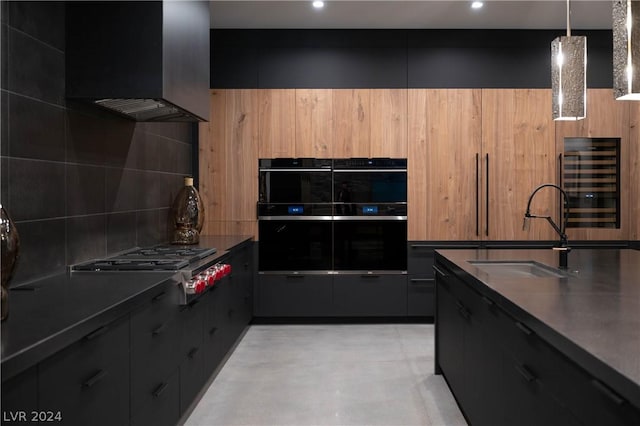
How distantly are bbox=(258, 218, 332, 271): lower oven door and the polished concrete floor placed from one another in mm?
613

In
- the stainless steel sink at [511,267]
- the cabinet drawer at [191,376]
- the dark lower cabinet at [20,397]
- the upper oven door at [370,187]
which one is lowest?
the cabinet drawer at [191,376]

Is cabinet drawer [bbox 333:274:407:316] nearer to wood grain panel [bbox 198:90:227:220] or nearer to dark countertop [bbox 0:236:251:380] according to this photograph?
wood grain panel [bbox 198:90:227:220]

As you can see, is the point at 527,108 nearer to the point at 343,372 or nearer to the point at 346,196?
the point at 346,196

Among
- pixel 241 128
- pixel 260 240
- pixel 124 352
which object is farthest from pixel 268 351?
pixel 124 352

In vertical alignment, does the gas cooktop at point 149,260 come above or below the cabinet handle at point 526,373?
above

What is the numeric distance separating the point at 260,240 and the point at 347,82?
169cm

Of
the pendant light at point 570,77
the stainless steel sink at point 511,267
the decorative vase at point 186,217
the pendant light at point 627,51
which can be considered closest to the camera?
the pendant light at point 627,51

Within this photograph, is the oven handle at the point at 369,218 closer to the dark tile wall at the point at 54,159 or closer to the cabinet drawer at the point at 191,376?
the dark tile wall at the point at 54,159

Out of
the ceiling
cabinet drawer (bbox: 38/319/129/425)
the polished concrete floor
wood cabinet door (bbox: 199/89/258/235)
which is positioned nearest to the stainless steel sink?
the polished concrete floor

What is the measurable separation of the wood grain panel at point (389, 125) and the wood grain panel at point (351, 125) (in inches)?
2.2

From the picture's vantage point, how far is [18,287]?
90.4 inches

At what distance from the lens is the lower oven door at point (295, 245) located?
204 inches

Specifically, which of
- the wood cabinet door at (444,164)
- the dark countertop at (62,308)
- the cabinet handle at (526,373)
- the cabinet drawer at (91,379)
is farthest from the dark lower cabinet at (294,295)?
the cabinet handle at (526,373)

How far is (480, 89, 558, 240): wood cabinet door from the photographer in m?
5.16
